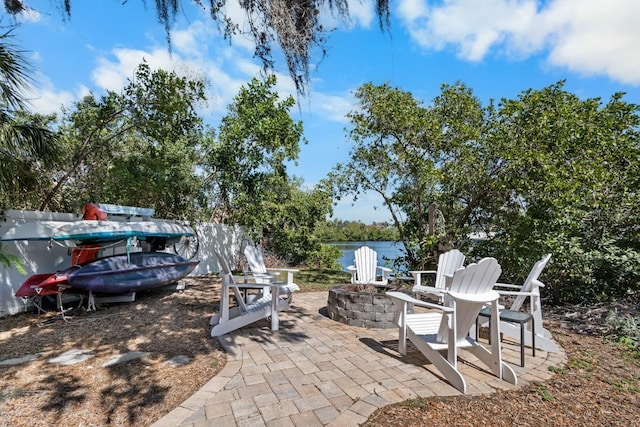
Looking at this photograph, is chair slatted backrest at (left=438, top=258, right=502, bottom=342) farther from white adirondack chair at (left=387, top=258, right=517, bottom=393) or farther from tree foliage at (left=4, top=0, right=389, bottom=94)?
tree foliage at (left=4, top=0, right=389, bottom=94)

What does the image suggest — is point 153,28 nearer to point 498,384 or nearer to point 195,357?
point 195,357

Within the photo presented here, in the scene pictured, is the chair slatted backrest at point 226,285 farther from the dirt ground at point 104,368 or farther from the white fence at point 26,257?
the white fence at point 26,257

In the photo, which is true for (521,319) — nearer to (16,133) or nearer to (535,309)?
(535,309)

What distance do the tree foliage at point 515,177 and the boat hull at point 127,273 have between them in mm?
4748

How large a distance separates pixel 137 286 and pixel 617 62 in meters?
9.62

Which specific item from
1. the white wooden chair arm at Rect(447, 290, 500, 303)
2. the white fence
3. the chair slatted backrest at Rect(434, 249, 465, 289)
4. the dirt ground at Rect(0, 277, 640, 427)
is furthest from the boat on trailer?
the white wooden chair arm at Rect(447, 290, 500, 303)

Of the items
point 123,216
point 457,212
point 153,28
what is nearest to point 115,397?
point 153,28

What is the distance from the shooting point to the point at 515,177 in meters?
6.21

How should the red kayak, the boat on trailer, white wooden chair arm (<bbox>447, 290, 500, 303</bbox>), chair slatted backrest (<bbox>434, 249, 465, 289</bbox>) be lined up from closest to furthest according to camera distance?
white wooden chair arm (<bbox>447, 290, 500, 303</bbox>) < the red kayak < the boat on trailer < chair slatted backrest (<bbox>434, 249, 465, 289</bbox>)

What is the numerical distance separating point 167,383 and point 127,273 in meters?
3.26

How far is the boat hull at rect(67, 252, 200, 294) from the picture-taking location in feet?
15.9

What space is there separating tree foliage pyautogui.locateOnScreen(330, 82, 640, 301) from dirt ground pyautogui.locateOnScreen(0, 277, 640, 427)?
141 cm

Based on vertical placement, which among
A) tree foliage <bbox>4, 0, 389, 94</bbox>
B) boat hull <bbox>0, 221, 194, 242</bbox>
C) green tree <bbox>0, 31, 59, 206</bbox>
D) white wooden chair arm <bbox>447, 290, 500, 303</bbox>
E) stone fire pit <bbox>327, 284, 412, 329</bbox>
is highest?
tree foliage <bbox>4, 0, 389, 94</bbox>

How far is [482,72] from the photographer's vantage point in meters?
7.30
